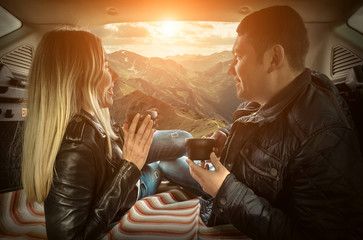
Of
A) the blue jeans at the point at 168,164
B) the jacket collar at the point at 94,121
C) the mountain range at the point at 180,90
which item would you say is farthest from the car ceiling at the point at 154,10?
the jacket collar at the point at 94,121

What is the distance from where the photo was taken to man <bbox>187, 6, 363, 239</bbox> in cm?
75

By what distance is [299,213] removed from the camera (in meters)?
0.80

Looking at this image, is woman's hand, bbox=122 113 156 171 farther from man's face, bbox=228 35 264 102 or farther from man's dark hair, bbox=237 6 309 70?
man's dark hair, bbox=237 6 309 70

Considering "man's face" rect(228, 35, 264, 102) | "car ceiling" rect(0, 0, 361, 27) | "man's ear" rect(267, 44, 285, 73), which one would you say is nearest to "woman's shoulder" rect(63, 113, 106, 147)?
"man's face" rect(228, 35, 264, 102)

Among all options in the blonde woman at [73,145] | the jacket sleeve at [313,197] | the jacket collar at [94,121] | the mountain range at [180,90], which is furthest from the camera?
the mountain range at [180,90]

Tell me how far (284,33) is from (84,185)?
99cm

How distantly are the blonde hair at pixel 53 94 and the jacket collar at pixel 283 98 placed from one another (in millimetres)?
691

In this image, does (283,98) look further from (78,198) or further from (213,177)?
(78,198)

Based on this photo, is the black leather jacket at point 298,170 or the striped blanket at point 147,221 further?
the striped blanket at point 147,221

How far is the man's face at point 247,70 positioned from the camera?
3.54ft

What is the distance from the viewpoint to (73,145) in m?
0.89

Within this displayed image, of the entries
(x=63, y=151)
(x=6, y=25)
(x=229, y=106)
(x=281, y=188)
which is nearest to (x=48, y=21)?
(x=6, y=25)

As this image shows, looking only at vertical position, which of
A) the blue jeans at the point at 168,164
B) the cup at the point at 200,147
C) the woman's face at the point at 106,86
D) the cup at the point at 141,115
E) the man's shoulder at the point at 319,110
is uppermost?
the man's shoulder at the point at 319,110

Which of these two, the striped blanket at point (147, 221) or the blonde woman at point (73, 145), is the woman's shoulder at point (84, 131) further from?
the striped blanket at point (147, 221)
